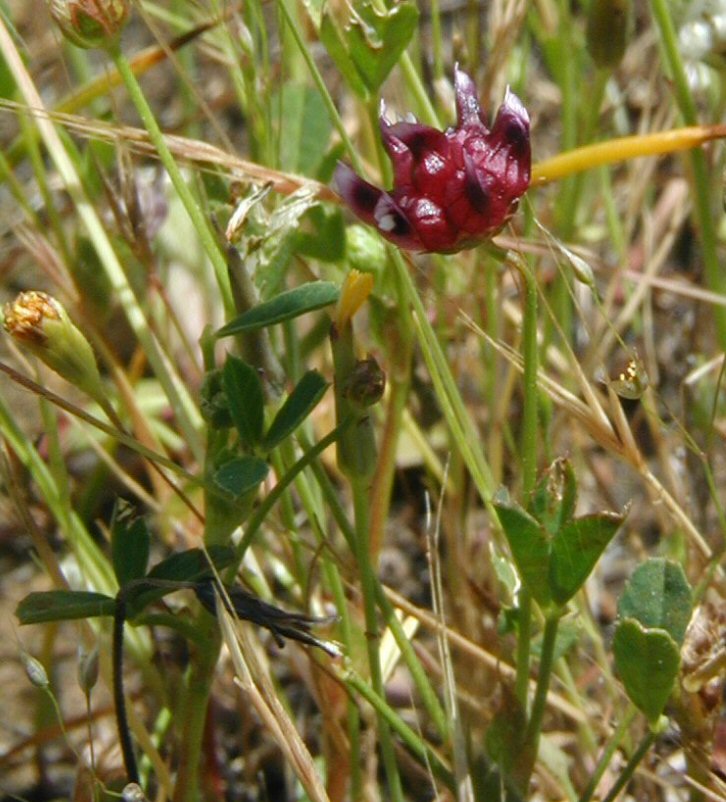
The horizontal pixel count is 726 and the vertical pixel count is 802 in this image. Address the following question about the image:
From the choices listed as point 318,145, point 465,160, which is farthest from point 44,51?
point 465,160

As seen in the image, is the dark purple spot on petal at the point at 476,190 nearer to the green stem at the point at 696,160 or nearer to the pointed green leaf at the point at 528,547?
the pointed green leaf at the point at 528,547

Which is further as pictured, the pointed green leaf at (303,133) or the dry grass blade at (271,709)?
the pointed green leaf at (303,133)

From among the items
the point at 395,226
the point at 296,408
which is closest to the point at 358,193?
the point at 395,226

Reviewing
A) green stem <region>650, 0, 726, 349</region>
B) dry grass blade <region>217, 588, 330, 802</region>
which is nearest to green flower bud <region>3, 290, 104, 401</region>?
dry grass blade <region>217, 588, 330, 802</region>

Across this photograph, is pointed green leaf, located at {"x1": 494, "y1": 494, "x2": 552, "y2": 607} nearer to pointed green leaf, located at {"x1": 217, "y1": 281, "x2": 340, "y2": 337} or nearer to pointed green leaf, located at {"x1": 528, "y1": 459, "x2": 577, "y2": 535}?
pointed green leaf, located at {"x1": 528, "y1": 459, "x2": 577, "y2": 535}

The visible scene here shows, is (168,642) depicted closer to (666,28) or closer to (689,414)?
(689,414)

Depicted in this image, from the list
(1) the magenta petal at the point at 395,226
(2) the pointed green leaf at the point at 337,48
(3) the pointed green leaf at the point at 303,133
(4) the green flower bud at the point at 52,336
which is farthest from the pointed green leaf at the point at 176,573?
(3) the pointed green leaf at the point at 303,133
